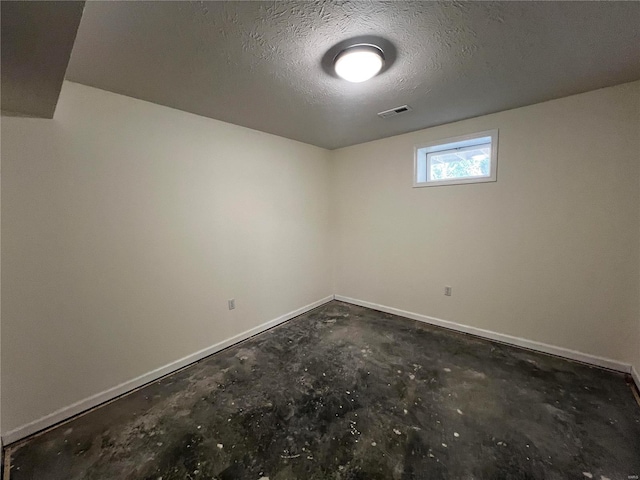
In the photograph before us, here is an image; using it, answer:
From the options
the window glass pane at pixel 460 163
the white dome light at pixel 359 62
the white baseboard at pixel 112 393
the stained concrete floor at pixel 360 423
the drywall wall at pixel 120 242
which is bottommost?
the stained concrete floor at pixel 360 423

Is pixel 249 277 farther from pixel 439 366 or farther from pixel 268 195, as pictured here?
pixel 439 366

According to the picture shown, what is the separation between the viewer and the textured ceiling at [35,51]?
896mm

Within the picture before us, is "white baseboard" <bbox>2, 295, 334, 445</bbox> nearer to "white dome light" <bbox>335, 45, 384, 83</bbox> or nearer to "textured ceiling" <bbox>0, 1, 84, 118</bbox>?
"textured ceiling" <bbox>0, 1, 84, 118</bbox>

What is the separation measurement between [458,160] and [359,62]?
2027mm

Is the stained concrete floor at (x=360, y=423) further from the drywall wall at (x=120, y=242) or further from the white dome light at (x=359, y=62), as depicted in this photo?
the white dome light at (x=359, y=62)

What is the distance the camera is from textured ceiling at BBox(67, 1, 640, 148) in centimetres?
131

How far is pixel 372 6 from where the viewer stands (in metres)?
1.27

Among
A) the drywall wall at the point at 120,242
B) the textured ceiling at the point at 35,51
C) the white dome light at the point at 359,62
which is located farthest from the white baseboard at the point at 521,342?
the textured ceiling at the point at 35,51

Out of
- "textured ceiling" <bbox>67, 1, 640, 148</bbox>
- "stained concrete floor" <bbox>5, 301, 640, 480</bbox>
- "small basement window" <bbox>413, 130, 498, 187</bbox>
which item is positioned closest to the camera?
"textured ceiling" <bbox>67, 1, 640, 148</bbox>

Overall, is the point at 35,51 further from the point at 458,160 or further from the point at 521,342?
the point at 521,342

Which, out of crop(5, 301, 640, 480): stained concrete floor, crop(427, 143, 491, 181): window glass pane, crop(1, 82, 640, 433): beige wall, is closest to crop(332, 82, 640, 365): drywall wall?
crop(1, 82, 640, 433): beige wall

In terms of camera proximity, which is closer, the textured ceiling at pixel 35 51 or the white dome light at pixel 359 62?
the textured ceiling at pixel 35 51

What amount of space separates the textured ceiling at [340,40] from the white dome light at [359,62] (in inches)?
3.6

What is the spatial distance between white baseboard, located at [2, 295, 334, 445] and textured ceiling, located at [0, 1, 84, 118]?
1983mm
